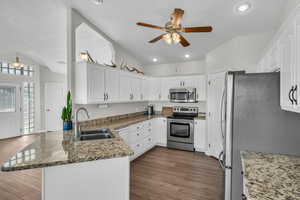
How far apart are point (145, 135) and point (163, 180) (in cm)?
142

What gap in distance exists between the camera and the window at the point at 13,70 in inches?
198

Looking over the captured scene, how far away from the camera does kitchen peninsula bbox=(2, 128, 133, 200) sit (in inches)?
49.8

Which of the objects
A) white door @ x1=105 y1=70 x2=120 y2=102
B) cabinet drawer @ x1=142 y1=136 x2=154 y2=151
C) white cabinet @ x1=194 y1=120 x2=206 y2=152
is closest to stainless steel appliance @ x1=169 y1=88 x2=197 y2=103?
white cabinet @ x1=194 y1=120 x2=206 y2=152

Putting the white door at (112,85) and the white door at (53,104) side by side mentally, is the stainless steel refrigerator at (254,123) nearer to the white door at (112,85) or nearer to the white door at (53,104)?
the white door at (112,85)

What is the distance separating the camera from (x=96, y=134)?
224cm

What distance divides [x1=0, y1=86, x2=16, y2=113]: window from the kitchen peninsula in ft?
17.2

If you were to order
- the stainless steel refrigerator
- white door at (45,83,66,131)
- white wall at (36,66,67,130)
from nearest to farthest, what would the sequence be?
the stainless steel refrigerator < white wall at (36,66,67,130) < white door at (45,83,66,131)

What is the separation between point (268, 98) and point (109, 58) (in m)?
3.38

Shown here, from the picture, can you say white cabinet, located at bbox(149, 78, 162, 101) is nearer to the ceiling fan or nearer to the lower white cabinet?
the lower white cabinet

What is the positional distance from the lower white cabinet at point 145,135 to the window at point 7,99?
5.13m

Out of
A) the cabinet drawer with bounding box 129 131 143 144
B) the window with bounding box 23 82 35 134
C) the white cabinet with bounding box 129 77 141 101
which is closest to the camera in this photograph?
the cabinet drawer with bounding box 129 131 143 144

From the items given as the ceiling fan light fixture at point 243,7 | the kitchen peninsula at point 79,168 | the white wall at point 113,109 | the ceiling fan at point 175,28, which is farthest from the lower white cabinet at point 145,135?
the ceiling fan light fixture at point 243,7

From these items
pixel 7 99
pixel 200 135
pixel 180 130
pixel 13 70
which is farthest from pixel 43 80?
pixel 200 135

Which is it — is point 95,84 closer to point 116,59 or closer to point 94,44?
point 116,59
